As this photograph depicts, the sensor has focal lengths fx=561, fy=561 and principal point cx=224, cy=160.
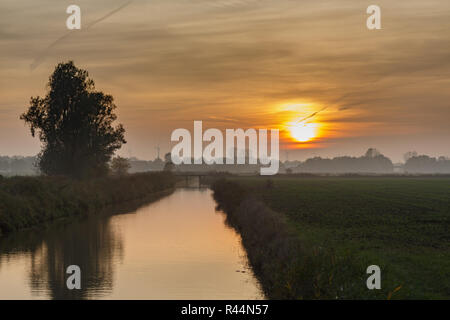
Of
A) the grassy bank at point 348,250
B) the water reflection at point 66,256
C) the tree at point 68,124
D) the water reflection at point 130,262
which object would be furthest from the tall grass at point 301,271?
the tree at point 68,124

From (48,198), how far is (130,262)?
1028 inches

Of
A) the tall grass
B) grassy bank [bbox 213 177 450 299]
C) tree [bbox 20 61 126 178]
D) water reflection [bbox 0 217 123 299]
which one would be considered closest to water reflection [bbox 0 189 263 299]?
water reflection [bbox 0 217 123 299]

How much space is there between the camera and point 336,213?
49781 millimetres

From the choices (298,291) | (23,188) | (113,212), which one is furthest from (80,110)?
(298,291)

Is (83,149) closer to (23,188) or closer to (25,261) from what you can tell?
(23,188)

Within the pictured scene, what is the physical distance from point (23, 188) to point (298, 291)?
39763 mm

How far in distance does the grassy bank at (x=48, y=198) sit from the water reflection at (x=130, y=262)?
265cm

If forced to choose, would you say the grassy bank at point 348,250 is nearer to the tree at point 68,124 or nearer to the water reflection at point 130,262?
the water reflection at point 130,262

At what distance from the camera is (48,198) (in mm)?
55094

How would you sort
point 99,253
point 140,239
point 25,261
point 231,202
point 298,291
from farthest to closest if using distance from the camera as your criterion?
point 231,202 → point 140,239 → point 99,253 → point 25,261 → point 298,291

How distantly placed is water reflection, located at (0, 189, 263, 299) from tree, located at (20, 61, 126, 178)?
29.3 m

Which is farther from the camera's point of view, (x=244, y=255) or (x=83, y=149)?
(x=83, y=149)

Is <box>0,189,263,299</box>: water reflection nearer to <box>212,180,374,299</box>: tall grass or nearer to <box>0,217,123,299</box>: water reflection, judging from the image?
<box>0,217,123,299</box>: water reflection

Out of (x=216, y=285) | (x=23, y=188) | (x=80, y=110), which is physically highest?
(x=80, y=110)
